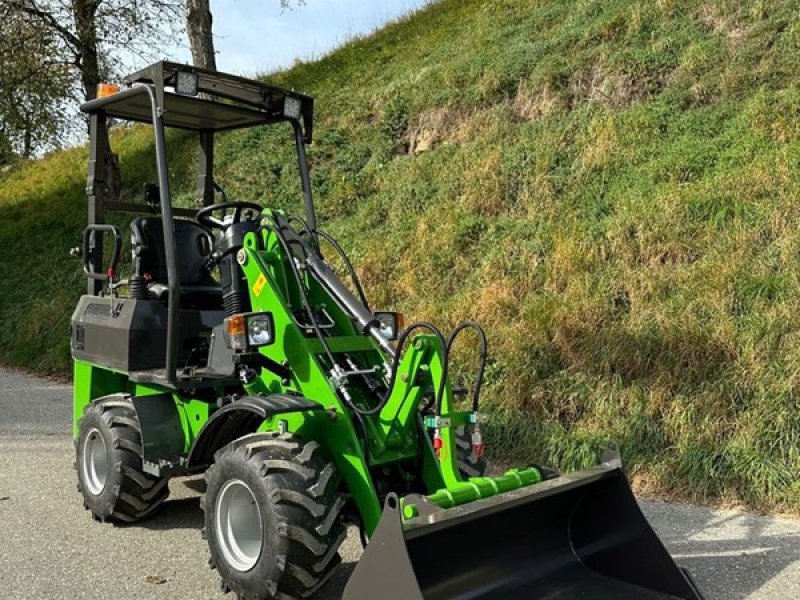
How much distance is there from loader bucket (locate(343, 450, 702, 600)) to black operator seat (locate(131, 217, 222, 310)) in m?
2.66

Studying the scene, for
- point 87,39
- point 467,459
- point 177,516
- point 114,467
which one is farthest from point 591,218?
point 87,39

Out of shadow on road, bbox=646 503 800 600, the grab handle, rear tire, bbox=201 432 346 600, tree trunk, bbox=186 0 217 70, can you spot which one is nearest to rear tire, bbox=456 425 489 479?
rear tire, bbox=201 432 346 600

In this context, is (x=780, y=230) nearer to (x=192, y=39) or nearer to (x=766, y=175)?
(x=766, y=175)

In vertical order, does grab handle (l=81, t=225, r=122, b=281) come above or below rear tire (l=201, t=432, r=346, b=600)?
above

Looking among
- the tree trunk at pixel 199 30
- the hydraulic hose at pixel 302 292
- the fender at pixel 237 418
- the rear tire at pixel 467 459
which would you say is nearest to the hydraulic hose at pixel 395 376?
the fender at pixel 237 418

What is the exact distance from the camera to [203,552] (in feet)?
14.5

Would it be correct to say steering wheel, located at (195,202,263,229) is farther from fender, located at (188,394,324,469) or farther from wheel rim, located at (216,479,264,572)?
wheel rim, located at (216,479,264,572)

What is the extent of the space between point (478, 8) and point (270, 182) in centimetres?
601

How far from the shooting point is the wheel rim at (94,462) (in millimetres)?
4953

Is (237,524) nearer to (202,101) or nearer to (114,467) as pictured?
(114,467)

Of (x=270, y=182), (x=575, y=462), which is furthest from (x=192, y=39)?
(x=575, y=462)

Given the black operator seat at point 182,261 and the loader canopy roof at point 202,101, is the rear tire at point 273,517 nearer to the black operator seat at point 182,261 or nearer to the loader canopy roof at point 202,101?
the black operator seat at point 182,261

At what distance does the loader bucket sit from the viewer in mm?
2967

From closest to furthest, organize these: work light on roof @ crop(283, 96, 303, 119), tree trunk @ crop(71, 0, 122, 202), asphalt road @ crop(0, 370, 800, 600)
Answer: asphalt road @ crop(0, 370, 800, 600)
work light on roof @ crop(283, 96, 303, 119)
tree trunk @ crop(71, 0, 122, 202)
